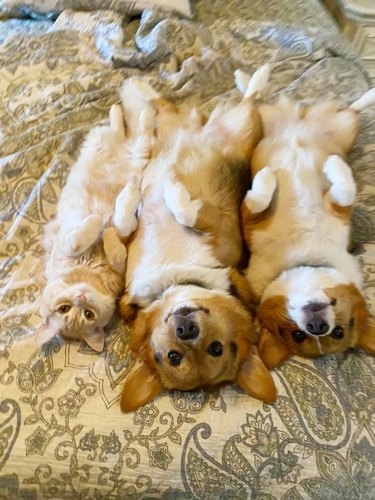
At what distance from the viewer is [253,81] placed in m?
1.96

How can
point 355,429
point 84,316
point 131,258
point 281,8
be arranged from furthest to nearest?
point 281,8, point 131,258, point 84,316, point 355,429

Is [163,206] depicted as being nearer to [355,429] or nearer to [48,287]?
[48,287]

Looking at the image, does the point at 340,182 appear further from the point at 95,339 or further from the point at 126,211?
the point at 95,339

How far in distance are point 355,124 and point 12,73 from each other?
1.45 metres

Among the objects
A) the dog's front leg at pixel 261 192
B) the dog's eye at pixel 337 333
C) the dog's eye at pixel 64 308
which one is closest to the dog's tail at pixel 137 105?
the dog's front leg at pixel 261 192

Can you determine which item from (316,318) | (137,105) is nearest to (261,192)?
(316,318)

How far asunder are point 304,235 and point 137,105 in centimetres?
87

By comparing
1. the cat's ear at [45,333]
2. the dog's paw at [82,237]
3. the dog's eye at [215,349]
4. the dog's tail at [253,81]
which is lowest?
the dog's eye at [215,349]

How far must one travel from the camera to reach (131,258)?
165 centimetres

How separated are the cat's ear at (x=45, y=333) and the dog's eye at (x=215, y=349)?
0.47 m

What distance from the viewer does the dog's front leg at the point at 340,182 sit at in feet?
5.14

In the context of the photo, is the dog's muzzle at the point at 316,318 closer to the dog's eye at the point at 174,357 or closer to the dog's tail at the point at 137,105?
the dog's eye at the point at 174,357

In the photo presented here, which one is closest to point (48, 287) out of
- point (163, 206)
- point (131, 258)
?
point (131, 258)

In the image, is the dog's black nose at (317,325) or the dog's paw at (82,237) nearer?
the dog's black nose at (317,325)
